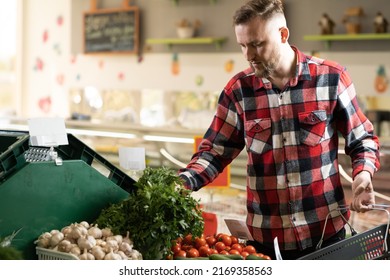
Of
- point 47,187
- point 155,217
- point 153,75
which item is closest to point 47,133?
point 47,187

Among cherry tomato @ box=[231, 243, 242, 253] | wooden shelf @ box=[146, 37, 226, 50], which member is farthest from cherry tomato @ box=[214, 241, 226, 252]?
wooden shelf @ box=[146, 37, 226, 50]

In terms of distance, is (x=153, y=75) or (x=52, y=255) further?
(x=153, y=75)

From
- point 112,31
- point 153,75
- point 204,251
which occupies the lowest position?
point 204,251

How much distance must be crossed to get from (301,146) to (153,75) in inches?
225

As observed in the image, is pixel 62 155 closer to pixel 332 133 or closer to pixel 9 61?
pixel 332 133

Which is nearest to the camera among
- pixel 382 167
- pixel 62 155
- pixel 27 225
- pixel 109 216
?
pixel 27 225

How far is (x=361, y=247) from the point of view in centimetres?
232

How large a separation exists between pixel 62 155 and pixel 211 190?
2.05 metres

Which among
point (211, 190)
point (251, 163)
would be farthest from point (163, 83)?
point (251, 163)

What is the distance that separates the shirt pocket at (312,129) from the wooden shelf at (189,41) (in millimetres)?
4921

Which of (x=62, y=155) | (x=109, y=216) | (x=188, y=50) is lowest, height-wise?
(x=109, y=216)

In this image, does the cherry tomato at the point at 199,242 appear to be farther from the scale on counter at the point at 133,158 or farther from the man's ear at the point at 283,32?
the man's ear at the point at 283,32

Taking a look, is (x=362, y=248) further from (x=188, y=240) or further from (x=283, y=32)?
(x=283, y=32)

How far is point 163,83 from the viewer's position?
8008mm
